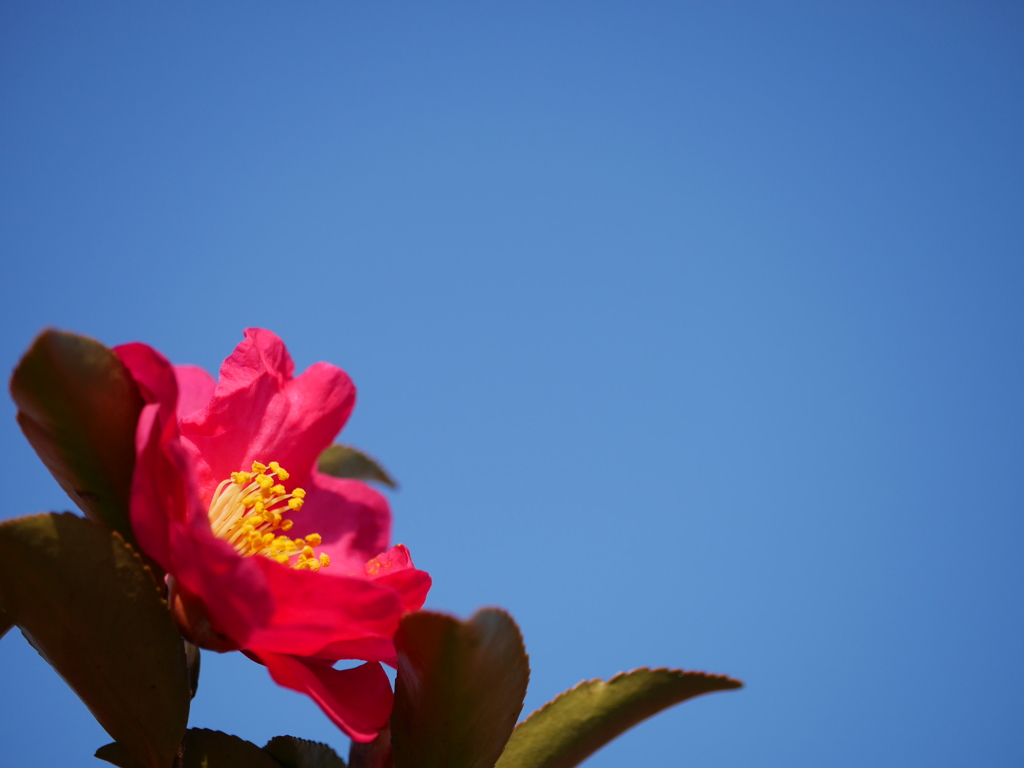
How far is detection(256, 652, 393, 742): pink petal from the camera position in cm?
31

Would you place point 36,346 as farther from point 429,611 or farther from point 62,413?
point 429,611

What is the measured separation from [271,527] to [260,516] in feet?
0.07

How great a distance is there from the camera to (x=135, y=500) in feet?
0.96

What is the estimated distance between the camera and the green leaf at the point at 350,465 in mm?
502

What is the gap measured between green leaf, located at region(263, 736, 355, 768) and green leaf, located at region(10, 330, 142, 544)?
0.13m

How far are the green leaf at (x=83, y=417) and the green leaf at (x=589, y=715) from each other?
0.21 meters

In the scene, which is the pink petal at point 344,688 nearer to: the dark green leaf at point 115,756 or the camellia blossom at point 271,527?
the camellia blossom at point 271,527

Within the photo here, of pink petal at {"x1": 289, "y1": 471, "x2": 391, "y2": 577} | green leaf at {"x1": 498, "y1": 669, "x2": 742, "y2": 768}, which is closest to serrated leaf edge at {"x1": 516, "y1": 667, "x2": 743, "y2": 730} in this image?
green leaf at {"x1": 498, "y1": 669, "x2": 742, "y2": 768}

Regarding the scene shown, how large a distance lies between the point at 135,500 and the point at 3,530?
0.16 ft

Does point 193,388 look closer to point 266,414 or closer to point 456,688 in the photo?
point 266,414

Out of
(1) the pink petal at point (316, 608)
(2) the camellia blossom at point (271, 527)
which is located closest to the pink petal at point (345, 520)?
(2) the camellia blossom at point (271, 527)

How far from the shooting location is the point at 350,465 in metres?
0.50

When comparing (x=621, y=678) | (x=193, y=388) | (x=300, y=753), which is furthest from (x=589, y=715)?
(x=193, y=388)

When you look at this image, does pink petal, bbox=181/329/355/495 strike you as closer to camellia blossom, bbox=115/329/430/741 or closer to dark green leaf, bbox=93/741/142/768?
camellia blossom, bbox=115/329/430/741
